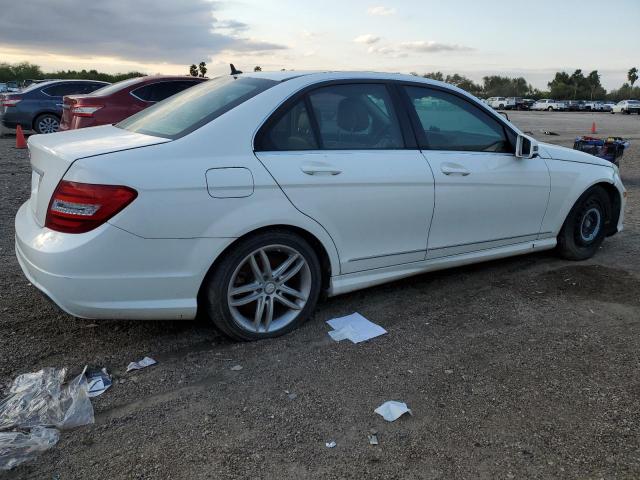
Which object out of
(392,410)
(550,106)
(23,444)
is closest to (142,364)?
(23,444)

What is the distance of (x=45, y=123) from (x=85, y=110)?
6.12 meters

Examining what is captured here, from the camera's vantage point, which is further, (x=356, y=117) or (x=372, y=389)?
(x=356, y=117)

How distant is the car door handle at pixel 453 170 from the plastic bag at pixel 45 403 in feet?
8.78

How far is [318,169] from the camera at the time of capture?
338 cm

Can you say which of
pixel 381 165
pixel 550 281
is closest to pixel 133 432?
pixel 381 165

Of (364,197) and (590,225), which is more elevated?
(364,197)

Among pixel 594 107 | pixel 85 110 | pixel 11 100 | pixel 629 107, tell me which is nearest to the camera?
pixel 85 110

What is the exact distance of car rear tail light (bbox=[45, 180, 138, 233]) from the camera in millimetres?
2811

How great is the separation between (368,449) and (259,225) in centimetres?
137

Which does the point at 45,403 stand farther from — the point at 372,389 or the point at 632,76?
the point at 632,76

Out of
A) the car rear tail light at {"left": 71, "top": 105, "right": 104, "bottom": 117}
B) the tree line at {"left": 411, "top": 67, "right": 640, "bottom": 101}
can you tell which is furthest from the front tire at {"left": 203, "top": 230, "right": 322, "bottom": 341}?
the tree line at {"left": 411, "top": 67, "right": 640, "bottom": 101}

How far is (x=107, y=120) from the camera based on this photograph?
8.66 meters

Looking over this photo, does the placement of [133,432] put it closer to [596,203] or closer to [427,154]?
[427,154]

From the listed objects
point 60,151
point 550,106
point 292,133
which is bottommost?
point 550,106
